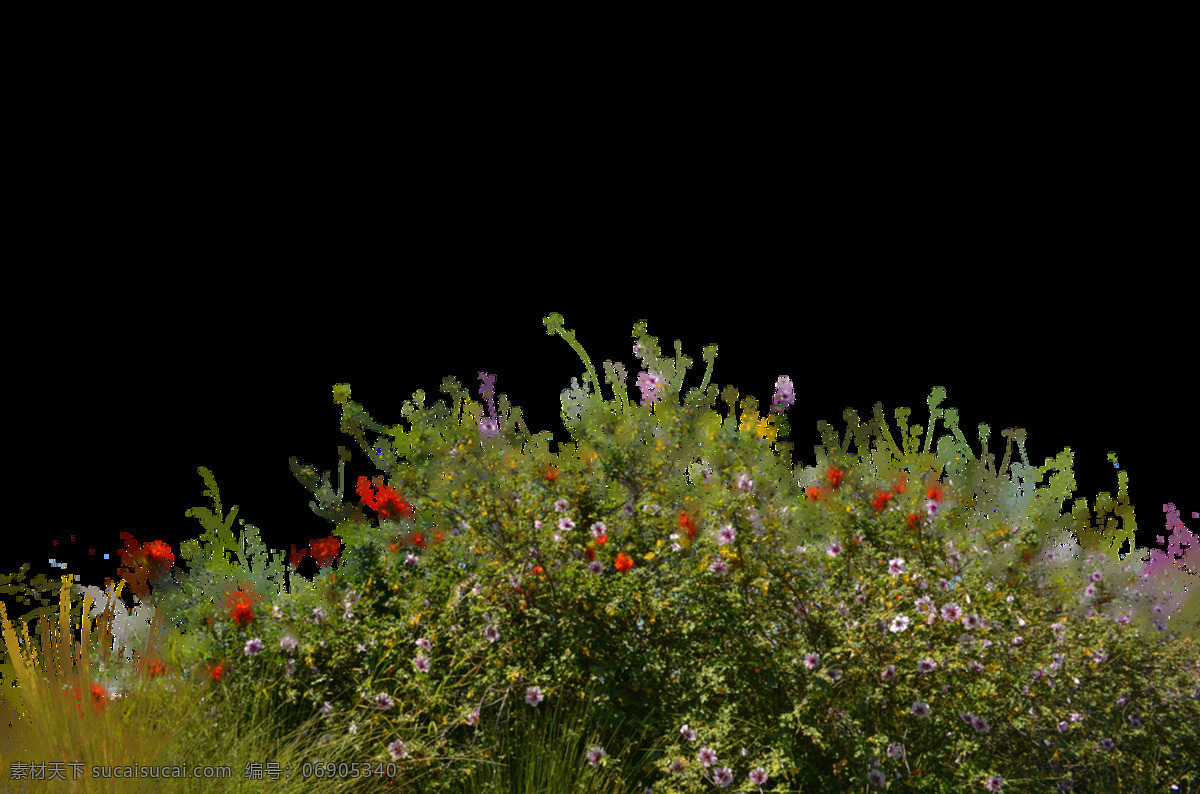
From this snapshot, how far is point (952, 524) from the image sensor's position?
16.0ft

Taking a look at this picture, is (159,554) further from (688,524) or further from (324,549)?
(688,524)

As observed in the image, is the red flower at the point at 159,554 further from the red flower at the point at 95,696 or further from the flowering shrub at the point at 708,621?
the red flower at the point at 95,696

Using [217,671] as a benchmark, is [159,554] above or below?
above

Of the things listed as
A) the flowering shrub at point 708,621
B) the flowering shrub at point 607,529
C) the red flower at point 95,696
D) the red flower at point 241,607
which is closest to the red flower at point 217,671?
the flowering shrub at point 708,621

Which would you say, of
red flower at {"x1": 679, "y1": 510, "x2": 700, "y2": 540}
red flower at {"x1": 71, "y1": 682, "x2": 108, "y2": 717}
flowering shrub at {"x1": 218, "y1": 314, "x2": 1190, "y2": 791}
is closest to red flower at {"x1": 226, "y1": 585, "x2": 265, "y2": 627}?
red flower at {"x1": 71, "y1": 682, "x2": 108, "y2": 717}

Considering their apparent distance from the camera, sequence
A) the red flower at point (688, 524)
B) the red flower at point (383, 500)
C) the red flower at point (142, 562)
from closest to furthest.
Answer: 1. the red flower at point (688, 524)
2. the red flower at point (383, 500)
3. the red flower at point (142, 562)

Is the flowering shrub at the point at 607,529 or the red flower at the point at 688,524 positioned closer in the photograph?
the flowering shrub at the point at 607,529

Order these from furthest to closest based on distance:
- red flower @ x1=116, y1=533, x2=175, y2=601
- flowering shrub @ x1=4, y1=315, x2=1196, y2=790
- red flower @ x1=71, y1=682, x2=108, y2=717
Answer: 1. red flower @ x1=116, y1=533, x2=175, y2=601
2. red flower @ x1=71, y1=682, x2=108, y2=717
3. flowering shrub @ x1=4, y1=315, x2=1196, y2=790

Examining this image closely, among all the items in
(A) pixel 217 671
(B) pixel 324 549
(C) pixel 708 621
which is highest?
(B) pixel 324 549

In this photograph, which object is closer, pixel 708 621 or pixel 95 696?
pixel 708 621

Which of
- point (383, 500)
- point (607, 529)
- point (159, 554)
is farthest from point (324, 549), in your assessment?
point (607, 529)

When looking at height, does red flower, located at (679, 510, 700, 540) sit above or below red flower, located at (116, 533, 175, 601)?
below

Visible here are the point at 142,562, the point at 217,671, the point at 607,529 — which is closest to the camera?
the point at 607,529

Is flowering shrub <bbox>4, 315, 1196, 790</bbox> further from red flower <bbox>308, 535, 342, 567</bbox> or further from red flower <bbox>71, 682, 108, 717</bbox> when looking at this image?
red flower <bbox>308, 535, 342, 567</bbox>
